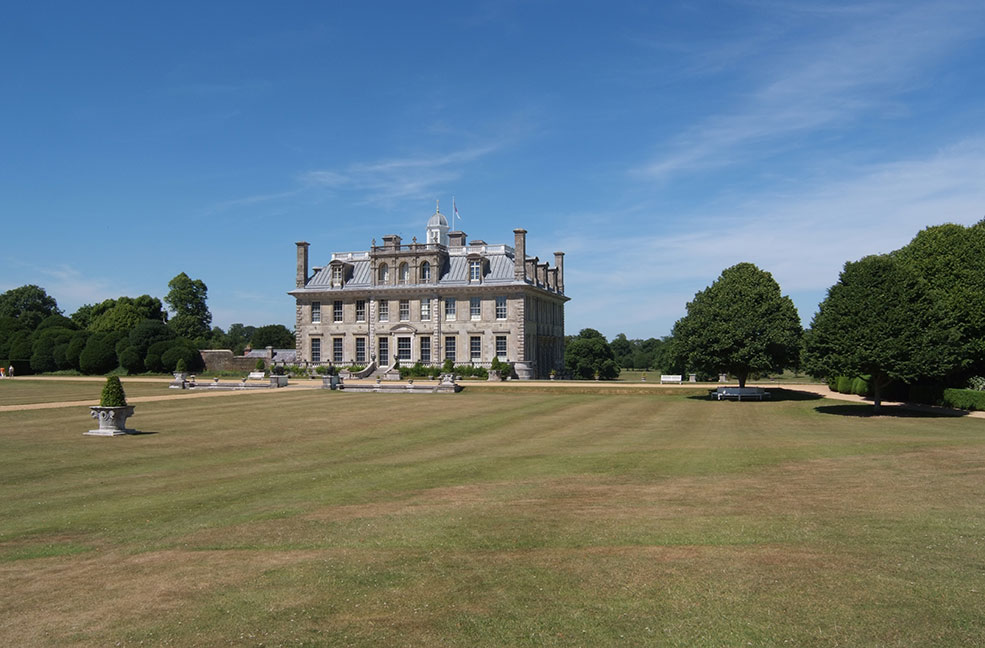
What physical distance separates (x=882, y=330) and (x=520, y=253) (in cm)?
3367

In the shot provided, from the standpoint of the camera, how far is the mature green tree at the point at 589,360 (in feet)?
318

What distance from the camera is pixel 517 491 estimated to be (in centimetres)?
1443

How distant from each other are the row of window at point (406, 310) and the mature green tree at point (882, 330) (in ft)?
106

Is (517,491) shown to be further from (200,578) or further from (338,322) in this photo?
(338,322)

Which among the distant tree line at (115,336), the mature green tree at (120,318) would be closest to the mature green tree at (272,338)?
the distant tree line at (115,336)

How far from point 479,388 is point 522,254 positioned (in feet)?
55.0

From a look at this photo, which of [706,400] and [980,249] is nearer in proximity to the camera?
[980,249]

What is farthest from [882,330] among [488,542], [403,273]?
[403,273]

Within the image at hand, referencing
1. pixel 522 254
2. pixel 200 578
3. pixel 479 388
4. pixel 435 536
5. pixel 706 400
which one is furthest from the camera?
pixel 522 254

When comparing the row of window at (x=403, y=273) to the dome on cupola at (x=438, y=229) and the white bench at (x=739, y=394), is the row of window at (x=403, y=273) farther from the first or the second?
the white bench at (x=739, y=394)

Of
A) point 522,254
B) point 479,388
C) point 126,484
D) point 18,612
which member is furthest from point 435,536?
point 522,254

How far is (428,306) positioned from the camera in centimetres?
6456

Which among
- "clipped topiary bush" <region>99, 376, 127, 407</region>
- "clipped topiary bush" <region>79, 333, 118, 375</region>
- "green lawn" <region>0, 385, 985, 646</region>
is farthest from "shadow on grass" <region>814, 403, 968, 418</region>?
"clipped topiary bush" <region>79, 333, 118, 375</region>

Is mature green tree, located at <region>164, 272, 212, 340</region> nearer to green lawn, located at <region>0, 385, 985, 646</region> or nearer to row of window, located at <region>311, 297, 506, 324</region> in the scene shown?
row of window, located at <region>311, 297, 506, 324</region>
